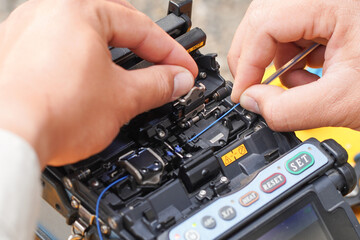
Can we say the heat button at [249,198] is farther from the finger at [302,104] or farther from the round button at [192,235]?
the finger at [302,104]

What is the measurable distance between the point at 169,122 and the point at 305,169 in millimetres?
485

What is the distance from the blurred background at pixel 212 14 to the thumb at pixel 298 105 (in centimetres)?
240

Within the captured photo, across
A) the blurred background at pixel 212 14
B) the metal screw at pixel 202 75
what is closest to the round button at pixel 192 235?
the metal screw at pixel 202 75

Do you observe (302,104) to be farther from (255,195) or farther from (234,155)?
(255,195)

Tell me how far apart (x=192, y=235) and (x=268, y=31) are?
0.86 metres

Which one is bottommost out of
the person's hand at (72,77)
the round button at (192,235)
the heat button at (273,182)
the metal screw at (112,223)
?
the round button at (192,235)

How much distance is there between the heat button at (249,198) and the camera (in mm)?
1585

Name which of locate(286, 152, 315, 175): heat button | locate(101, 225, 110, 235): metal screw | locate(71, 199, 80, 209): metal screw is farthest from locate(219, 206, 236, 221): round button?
locate(71, 199, 80, 209): metal screw

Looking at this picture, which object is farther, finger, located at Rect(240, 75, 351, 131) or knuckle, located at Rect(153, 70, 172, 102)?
finger, located at Rect(240, 75, 351, 131)

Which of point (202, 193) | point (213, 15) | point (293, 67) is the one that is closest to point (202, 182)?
point (202, 193)

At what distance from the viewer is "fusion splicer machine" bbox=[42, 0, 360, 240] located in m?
1.56

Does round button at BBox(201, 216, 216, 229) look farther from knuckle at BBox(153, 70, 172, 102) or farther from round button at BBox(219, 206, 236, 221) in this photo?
Answer: knuckle at BBox(153, 70, 172, 102)

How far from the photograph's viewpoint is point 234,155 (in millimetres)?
1752

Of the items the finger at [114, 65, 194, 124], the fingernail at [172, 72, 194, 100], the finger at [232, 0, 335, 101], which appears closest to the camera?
the finger at [114, 65, 194, 124]
